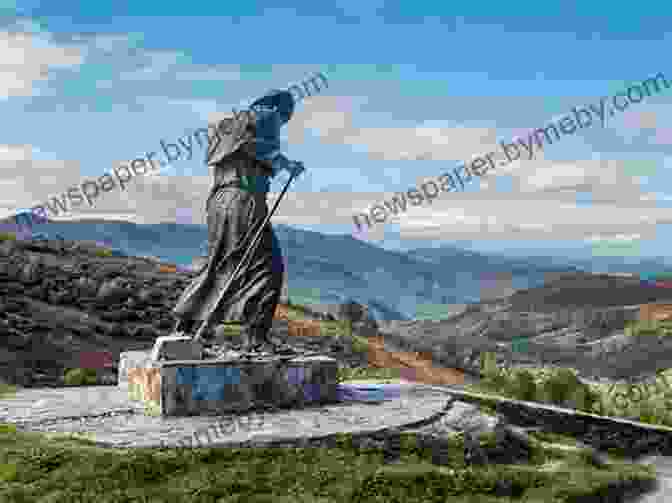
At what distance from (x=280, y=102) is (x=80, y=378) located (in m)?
6.42

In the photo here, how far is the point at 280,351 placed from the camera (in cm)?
1077

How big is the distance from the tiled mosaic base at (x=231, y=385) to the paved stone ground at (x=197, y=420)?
0.63 feet

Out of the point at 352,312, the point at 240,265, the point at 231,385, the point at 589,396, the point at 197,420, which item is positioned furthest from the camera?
the point at 352,312

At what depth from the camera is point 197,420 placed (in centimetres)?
935

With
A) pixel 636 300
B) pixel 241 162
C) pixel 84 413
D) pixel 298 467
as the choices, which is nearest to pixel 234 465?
pixel 298 467

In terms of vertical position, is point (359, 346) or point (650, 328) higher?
point (650, 328)

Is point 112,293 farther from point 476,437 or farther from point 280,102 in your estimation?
point 476,437

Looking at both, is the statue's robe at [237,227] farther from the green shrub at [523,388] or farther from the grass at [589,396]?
the grass at [589,396]

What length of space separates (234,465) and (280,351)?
Result: 9.73ft

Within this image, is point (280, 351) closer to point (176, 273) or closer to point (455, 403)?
point (455, 403)

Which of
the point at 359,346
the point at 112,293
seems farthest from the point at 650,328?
the point at 112,293

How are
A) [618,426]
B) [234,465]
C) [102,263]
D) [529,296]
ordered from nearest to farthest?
[234,465], [618,426], [102,263], [529,296]

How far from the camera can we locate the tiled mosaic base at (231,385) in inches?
379

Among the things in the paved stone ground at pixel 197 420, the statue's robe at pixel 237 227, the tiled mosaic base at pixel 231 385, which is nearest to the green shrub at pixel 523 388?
the paved stone ground at pixel 197 420
